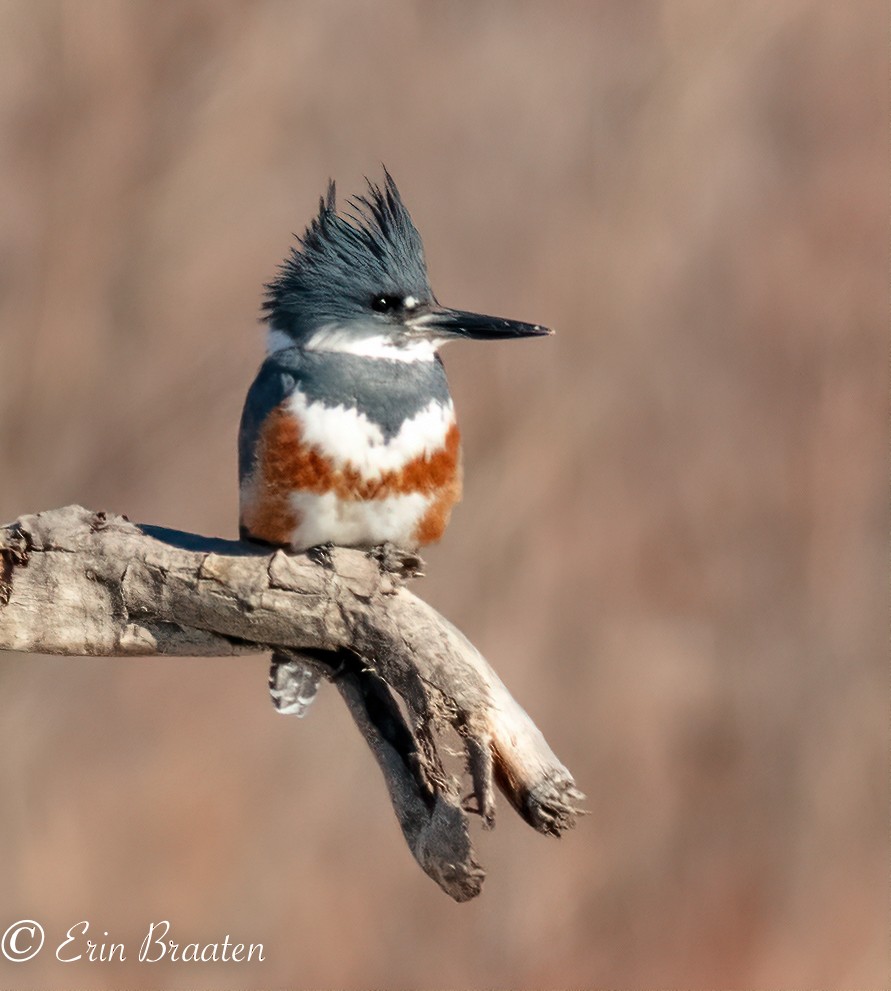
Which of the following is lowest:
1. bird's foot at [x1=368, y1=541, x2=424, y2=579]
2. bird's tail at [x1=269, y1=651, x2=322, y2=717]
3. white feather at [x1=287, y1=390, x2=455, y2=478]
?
bird's tail at [x1=269, y1=651, x2=322, y2=717]

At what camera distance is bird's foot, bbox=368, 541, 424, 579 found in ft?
7.50

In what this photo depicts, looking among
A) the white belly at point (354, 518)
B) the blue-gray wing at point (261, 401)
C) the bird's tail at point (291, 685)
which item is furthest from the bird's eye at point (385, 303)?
the bird's tail at point (291, 685)

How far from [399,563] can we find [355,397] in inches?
13.2

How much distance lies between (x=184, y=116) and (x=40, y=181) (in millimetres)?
548

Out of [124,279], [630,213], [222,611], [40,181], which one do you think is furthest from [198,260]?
[222,611]

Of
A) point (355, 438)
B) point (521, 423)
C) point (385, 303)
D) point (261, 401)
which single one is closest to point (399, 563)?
point (355, 438)

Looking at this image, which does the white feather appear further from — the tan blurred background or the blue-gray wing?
the tan blurred background

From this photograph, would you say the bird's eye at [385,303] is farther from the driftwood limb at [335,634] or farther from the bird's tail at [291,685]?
the bird's tail at [291,685]

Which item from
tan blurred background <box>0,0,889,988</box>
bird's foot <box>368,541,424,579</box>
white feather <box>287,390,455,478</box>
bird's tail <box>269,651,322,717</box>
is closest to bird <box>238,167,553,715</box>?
white feather <box>287,390,455,478</box>

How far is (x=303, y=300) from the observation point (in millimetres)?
2553

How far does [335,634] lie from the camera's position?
225 centimetres

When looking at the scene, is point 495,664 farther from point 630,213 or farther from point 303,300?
point 303,300

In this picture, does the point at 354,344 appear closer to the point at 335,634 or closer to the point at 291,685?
the point at 335,634
